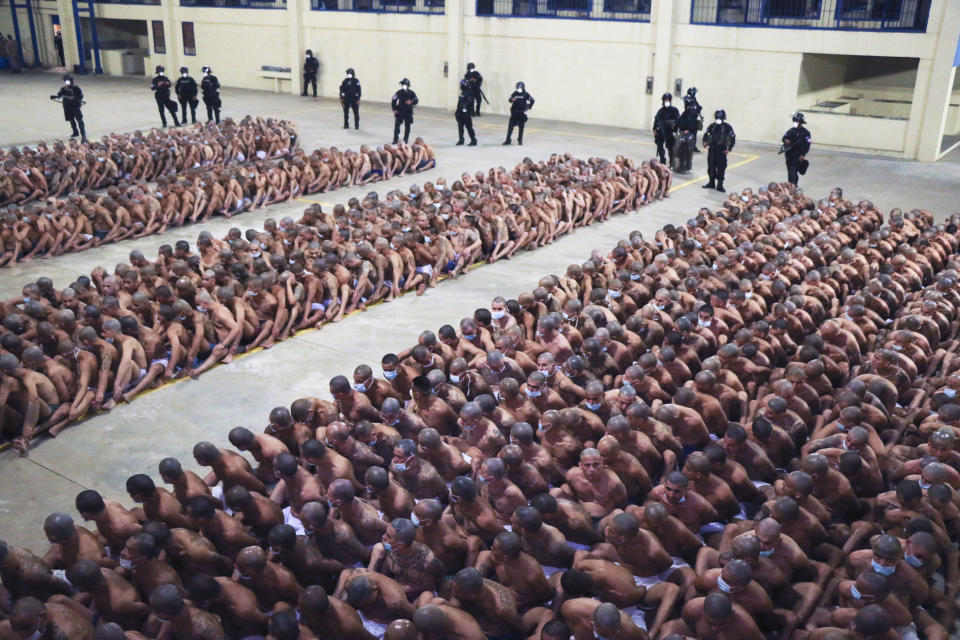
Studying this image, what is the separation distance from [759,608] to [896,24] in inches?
856

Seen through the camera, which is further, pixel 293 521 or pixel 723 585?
pixel 293 521

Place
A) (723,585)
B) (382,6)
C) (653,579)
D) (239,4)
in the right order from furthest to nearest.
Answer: (239,4) < (382,6) < (653,579) < (723,585)

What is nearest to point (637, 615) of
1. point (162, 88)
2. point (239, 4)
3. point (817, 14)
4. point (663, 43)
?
point (162, 88)

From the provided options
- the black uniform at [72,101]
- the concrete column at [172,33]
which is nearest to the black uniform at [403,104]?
the black uniform at [72,101]

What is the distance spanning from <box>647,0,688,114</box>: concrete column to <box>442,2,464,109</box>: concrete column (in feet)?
23.5

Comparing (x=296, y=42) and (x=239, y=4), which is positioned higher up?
(x=239, y=4)

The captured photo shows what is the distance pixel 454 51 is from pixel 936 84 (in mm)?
15471

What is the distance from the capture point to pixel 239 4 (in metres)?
34.0

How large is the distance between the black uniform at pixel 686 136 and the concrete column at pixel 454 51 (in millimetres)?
12024

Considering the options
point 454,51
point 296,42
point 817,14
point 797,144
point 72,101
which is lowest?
point 797,144

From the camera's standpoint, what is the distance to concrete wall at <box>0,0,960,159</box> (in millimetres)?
21016

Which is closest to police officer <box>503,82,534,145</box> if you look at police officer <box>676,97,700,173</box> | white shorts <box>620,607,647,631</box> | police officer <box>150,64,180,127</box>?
police officer <box>676,97,700,173</box>

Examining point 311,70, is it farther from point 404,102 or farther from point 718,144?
point 718,144

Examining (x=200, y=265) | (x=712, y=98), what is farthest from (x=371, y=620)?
(x=712, y=98)
